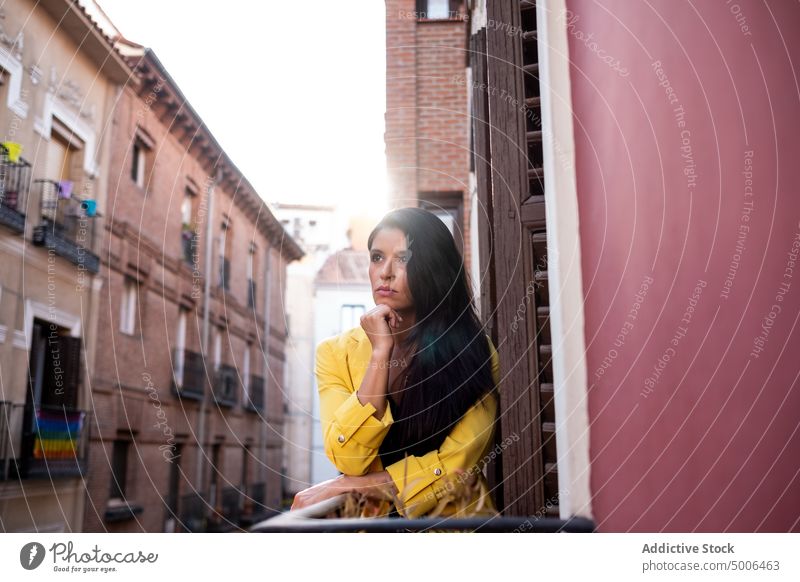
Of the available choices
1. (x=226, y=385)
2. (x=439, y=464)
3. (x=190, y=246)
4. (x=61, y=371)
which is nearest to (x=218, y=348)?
(x=226, y=385)

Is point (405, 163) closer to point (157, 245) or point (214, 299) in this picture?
point (157, 245)

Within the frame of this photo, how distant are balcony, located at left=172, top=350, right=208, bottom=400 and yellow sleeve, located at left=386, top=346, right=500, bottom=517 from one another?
773 centimetres

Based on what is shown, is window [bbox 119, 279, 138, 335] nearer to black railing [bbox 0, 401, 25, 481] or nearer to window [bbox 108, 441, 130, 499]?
window [bbox 108, 441, 130, 499]

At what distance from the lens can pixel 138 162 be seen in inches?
326

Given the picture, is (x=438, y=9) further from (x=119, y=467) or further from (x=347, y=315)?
(x=347, y=315)

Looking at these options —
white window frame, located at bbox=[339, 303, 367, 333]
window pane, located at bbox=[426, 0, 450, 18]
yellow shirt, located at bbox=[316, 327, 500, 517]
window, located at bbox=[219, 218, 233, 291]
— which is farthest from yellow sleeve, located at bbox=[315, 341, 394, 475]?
white window frame, located at bbox=[339, 303, 367, 333]

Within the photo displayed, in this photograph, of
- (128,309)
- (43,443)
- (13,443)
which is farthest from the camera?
(128,309)

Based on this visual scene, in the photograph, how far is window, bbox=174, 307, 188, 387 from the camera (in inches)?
356

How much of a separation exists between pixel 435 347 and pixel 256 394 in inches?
424

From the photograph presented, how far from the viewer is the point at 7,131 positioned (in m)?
5.12

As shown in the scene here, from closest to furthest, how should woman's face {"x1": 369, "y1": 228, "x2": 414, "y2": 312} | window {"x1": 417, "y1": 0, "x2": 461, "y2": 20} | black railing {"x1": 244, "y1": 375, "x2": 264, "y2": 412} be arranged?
woman's face {"x1": 369, "y1": 228, "x2": 414, "y2": 312} < window {"x1": 417, "y1": 0, "x2": 461, "y2": 20} < black railing {"x1": 244, "y1": 375, "x2": 264, "y2": 412}

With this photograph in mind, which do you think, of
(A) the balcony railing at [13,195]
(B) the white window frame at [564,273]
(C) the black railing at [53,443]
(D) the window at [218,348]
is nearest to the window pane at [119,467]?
(C) the black railing at [53,443]

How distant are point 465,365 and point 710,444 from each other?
0.51 metres
